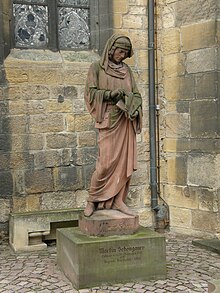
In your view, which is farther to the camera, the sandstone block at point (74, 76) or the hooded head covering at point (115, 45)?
the sandstone block at point (74, 76)

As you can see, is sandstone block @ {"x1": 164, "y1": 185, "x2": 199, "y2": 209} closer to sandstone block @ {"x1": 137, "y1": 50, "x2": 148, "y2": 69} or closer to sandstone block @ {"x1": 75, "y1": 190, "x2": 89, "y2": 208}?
sandstone block @ {"x1": 75, "y1": 190, "x2": 89, "y2": 208}

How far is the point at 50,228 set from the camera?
7219mm

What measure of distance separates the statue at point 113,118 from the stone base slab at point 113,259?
14.5 inches

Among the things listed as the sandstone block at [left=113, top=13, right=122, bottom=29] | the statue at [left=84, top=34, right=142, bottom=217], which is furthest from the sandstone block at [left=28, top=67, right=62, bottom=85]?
the statue at [left=84, top=34, right=142, bottom=217]

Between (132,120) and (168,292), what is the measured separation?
1.82m

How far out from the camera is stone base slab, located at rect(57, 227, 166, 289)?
524 centimetres

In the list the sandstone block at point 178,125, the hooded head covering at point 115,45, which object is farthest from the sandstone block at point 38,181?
the hooded head covering at point 115,45

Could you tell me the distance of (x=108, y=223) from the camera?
5496mm

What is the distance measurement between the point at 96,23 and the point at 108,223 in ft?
13.1

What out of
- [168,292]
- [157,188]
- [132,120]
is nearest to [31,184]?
[157,188]

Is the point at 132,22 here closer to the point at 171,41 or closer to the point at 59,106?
the point at 171,41

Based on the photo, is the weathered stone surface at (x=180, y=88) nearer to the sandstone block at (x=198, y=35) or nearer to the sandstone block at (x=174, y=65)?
the sandstone block at (x=174, y=65)

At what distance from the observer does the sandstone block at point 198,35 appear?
747 centimetres

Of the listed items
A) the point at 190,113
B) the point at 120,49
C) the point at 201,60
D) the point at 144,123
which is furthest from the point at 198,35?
the point at 120,49
